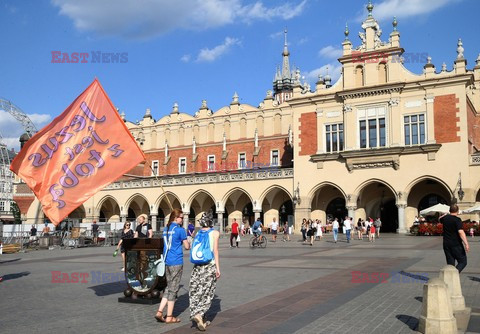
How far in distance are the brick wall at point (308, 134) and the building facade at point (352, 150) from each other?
3.3 inches

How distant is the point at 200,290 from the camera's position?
710 centimetres

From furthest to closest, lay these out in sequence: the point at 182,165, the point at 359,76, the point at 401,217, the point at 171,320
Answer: the point at 182,165 < the point at 359,76 < the point at 401,217 < the point at 171,320

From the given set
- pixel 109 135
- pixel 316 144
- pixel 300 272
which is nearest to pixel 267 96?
pixel 316 144

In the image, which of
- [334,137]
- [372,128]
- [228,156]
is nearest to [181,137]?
[228,156]

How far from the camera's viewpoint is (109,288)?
10953mm

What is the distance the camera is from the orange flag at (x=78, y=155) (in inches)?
336

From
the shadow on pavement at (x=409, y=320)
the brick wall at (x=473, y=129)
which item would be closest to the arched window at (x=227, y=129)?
the brick wall at (x=473, y=129)

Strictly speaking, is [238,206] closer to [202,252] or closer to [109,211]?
[109,211]

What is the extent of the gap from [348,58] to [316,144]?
285 inches

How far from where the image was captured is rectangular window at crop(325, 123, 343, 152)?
38.6 meters

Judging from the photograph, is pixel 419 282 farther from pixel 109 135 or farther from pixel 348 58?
pixel 348 58

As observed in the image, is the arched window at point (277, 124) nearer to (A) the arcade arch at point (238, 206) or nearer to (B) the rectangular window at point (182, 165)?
(A) the arcade arch at point (238, 206)

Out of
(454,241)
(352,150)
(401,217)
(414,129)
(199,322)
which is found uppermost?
(414,129)

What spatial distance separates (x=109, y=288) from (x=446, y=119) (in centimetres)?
2999
